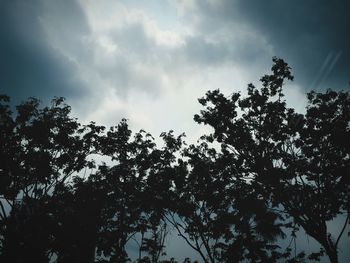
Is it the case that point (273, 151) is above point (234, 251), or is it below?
above

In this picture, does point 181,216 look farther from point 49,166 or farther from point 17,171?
point 17,171

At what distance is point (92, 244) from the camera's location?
68.1 feet

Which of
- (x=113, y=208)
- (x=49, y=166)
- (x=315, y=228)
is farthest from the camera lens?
(x=113, y=208)

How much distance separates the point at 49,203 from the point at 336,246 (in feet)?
71.6

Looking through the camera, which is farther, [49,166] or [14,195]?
[49,166]

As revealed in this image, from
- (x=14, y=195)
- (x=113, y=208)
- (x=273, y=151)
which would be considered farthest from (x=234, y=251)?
(x=14, y=195)

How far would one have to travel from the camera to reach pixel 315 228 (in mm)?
14359

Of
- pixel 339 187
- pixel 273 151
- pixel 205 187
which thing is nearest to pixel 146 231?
pixel 205 187

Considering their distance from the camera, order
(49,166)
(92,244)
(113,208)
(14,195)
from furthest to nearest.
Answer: (113,208) → (92,244) → (49,166) → (14,195)

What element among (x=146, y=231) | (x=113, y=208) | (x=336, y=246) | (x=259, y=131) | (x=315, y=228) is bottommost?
(x=336, y=246)

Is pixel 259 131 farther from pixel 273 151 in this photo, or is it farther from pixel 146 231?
pixel 146 231

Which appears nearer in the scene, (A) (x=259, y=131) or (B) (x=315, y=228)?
(B) (x=315, y=228)

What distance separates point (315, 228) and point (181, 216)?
10.4 meters

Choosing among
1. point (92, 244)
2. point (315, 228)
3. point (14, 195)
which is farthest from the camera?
point (92, 244)
